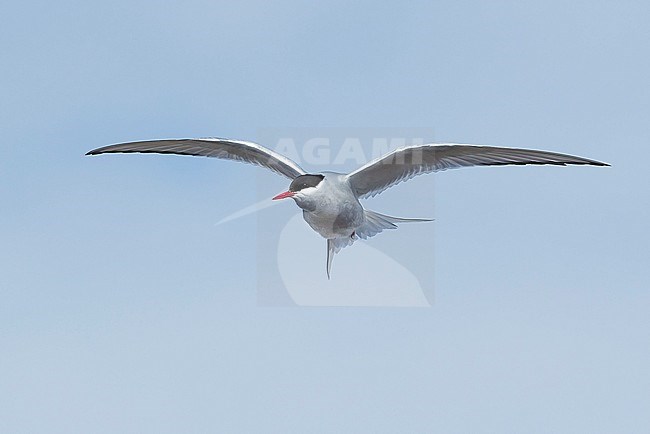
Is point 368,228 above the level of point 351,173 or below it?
below

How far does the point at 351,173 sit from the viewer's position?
1188cm

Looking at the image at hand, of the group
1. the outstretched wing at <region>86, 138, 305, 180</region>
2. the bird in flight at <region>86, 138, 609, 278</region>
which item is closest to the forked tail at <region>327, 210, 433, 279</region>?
the bird in flight at <region>86, 138, 609, 278</region>

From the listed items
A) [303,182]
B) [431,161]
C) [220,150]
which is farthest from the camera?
[220,150]

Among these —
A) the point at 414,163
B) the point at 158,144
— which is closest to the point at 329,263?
the point at 414,163

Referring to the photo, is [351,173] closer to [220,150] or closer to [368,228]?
[368,228]

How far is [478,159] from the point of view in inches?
470

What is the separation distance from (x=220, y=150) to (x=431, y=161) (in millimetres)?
2737

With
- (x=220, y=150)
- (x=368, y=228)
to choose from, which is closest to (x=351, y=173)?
(x=368, y=228)

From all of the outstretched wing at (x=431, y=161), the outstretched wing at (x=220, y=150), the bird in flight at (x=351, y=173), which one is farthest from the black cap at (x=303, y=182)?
the outstretched wing at (x=220, y=150)

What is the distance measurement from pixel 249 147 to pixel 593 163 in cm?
409

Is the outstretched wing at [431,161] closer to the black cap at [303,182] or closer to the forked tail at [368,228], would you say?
the forked tail at [368,228]

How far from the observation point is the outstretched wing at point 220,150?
40.7 feet

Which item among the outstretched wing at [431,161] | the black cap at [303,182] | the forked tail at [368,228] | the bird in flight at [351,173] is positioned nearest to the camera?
the black cap at [303,182]

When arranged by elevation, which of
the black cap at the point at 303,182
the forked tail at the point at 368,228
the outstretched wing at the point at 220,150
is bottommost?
the forked tail at the point at 368,228
